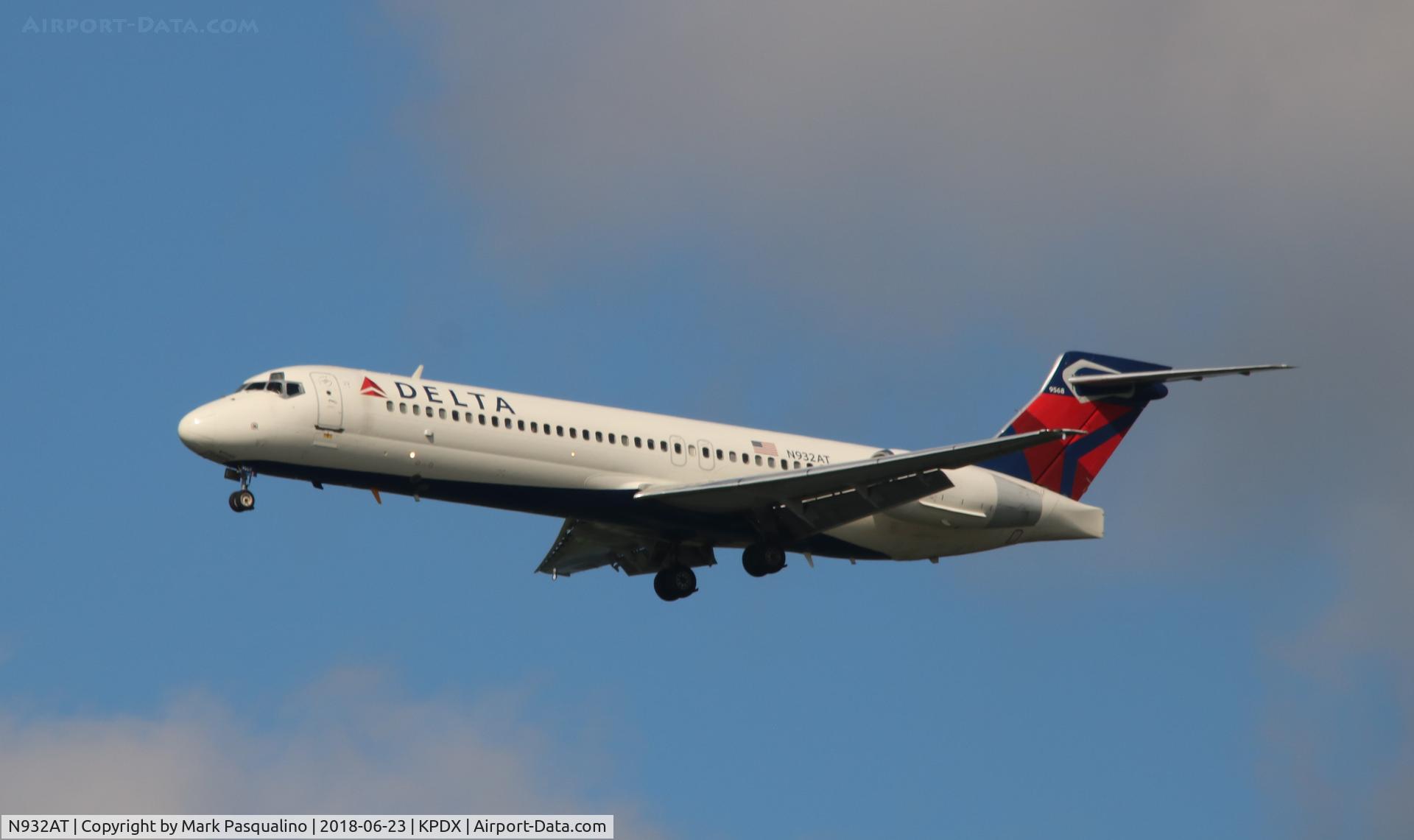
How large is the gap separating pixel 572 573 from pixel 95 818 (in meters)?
14.0

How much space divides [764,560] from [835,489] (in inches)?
89.5

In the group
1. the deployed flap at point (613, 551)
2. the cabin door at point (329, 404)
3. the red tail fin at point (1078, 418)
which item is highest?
the red tail fin at point (1078, 418)

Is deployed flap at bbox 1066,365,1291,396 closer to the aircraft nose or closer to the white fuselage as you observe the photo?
the white fuselage

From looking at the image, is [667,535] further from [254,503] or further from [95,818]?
[95,818]

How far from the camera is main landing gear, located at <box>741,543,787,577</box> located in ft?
127

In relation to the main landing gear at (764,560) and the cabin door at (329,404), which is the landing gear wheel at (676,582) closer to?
the main landing gear at (764,560)

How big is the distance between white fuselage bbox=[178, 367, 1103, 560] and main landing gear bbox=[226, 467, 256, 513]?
0.28 metres

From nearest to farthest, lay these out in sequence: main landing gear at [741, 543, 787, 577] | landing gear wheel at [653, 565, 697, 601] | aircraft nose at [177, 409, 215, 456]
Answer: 1. aircraft nose at [177, 409, 215, 456]
2. main landing gear at [741, 543, 787, 577]
3. landing gear wheel at [653, 565, 697, 601]

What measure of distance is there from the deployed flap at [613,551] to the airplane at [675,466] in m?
0.04

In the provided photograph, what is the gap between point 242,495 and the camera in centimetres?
3491

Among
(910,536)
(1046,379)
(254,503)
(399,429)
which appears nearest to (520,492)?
(399,429)

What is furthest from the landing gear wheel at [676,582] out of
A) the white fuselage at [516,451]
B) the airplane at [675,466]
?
the white fuselage at [516,451]

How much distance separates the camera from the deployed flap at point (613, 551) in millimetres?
40875

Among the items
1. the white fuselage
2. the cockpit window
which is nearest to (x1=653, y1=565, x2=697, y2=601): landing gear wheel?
the white fuselage
